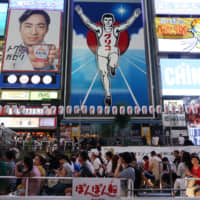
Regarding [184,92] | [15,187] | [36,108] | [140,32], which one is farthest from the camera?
[140,32]

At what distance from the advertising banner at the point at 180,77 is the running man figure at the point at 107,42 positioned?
6522 millimetres

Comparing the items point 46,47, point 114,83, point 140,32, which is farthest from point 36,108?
point 140,32

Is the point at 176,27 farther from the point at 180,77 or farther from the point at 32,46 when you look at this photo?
the point at 32,46

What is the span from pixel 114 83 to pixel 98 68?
2826 millimetres

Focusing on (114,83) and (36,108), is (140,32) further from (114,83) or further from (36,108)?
(36,108)

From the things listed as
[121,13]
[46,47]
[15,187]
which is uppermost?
[121,13]

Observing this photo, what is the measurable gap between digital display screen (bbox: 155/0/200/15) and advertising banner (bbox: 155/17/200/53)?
1168 mm

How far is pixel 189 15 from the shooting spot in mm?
31844

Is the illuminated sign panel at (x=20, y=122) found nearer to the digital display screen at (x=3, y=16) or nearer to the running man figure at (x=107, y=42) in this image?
the running man figure at (x=107, y=42)

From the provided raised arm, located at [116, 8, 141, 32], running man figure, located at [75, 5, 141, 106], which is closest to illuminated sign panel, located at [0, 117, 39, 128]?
running man figure, located at [75, 5, 141, 106]

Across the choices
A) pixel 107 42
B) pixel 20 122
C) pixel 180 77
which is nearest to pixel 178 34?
pixel 180 77

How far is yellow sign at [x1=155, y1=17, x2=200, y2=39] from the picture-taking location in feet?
99.3

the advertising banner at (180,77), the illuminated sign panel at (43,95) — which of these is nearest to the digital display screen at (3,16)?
the illuminated sign panel at (43,95)

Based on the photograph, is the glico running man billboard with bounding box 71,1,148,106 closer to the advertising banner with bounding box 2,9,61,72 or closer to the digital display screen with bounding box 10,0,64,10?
the digital display screen with bounding box 10,0,64,10
